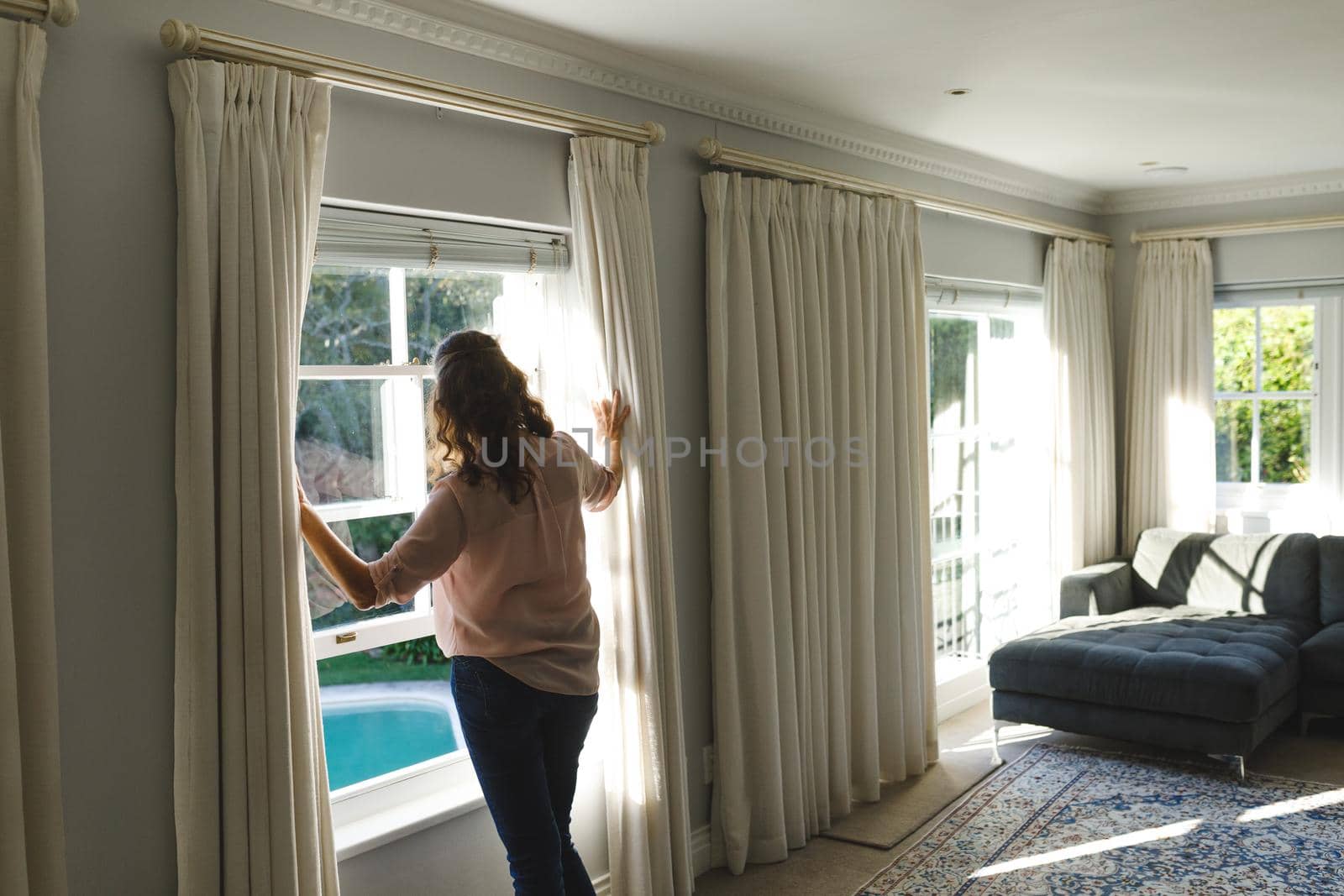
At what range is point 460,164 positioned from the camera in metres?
2.78

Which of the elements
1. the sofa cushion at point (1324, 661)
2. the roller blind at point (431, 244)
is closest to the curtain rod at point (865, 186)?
the roller blind at point (431, 244)

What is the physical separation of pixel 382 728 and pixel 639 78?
183 inches

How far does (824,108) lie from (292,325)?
7.33ft

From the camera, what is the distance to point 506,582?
7.79 feet

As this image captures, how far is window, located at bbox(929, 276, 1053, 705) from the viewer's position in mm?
5289

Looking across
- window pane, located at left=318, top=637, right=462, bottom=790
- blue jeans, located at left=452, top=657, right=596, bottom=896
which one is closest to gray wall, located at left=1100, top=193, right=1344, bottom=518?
window pane, located at left=318, top=637, right=462, bottom=790

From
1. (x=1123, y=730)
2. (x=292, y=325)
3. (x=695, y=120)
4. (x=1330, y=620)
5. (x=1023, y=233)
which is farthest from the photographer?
(x=1023, y=233)

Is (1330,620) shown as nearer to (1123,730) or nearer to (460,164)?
(1123,730)

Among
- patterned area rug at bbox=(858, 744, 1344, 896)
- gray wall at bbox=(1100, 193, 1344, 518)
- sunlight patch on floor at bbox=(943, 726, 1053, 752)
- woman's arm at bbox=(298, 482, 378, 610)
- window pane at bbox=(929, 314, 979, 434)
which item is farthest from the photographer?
gray wall at bbox=(1100, 193, 1344, 518)

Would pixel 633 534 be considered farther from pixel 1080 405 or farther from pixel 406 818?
pixel 1080 405

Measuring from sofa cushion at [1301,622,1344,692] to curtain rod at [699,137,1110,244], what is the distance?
2.19m

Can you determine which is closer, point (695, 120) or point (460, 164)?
point (460, 164)

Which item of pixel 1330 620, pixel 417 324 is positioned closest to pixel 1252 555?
pixel 1330 620

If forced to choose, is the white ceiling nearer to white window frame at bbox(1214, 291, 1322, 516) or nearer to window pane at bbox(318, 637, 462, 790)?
white window frame at bbox(1214, 291, 1322, 516)
